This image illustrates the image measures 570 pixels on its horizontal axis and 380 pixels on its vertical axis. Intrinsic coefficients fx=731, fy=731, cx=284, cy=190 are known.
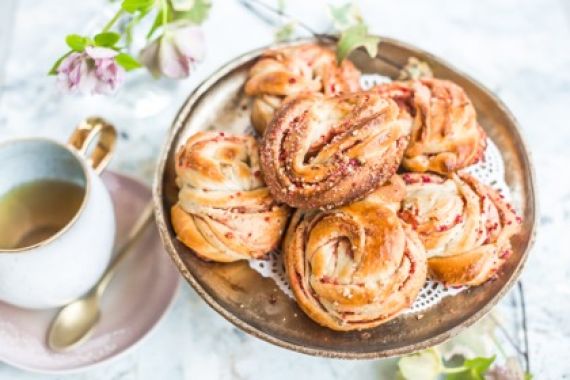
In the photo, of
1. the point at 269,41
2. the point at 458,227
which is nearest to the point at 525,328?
the point at 458,227

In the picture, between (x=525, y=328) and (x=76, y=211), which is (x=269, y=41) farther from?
(x=525, y=328)

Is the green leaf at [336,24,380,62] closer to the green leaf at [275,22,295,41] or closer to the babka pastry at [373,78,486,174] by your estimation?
the babka pastry at [373,78,486,174]

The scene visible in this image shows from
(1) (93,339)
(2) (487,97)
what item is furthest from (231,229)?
(2) (487,97)

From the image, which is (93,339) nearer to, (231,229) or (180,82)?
(231,229)

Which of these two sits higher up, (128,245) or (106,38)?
(106,38)

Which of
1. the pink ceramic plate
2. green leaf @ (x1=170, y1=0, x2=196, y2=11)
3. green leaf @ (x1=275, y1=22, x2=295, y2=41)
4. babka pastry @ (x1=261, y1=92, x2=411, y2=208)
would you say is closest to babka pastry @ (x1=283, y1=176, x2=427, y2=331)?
babka pastry @ (x1=261, y1=92, x2=411, y2=208)

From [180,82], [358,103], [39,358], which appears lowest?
[39,358]
